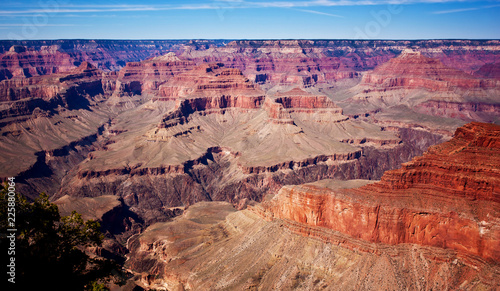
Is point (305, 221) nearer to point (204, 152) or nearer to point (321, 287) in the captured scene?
point (321, 287)

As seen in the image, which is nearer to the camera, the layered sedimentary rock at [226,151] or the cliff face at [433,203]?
the cliff face at [433,203]

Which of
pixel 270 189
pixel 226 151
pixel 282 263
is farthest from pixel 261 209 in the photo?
pixel 226 151

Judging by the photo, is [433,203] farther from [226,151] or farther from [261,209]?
[226,151]

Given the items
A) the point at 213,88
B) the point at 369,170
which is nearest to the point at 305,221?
the point at 369,170

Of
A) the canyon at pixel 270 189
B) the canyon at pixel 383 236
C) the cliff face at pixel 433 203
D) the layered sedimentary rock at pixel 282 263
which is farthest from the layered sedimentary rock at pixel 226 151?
the cliff face at pixel 433 203

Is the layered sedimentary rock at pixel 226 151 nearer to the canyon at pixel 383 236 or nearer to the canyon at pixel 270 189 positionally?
the canyon at pixel 270 189

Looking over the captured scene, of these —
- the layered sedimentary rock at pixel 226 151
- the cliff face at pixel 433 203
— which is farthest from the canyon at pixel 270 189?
the layered sedimentary rock at pixel 226 151

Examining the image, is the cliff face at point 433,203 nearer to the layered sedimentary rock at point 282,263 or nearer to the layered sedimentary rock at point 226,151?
the layered sedimentary rock at point 282,263

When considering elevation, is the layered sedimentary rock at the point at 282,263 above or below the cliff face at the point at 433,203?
below
